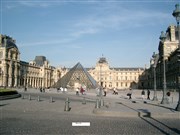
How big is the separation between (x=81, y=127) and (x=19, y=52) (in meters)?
102

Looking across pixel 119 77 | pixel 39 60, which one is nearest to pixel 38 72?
pixel 39 60

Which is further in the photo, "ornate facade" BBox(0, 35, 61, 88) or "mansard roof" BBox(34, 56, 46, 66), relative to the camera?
"mansard roof" BBox(34, 56, 46, 66)

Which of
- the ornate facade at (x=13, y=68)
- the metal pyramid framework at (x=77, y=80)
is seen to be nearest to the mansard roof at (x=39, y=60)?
the ornate facade at (x=13, y=68)

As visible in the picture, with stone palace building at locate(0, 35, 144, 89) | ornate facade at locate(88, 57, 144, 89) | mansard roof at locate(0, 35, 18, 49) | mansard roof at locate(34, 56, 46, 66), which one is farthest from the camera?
ornate facade at locate(88, 57, 144, 89)

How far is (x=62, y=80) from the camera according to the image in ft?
195

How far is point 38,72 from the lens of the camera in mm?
134625

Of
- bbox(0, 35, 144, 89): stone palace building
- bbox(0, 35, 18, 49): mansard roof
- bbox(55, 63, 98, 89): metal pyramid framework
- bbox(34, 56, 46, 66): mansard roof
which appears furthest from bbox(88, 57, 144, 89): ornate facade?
bbox(55, 63, 98, 89): metal pyramid framework

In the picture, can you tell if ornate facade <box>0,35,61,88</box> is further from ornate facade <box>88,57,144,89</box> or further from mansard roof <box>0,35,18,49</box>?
ornate facade <box>88,57,144,89</box>

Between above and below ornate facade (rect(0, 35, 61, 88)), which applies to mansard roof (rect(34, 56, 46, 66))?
above

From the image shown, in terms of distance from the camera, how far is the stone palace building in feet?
320

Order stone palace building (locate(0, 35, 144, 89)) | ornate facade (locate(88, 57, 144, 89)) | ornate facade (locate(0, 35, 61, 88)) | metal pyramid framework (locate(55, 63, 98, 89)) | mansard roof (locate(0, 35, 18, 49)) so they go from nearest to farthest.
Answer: metal pyramid framework (locate(55, 63, 98, 89)), ornate facade (locate(0, 35, 61, 88)), stone palace building (locate(0, 35, 144, 89)), mansard roof (locate(0, 35, 18, 49)), ornate facade (locate(88, 57, 144, 89))

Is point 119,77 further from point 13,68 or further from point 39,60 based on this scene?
point 13,68

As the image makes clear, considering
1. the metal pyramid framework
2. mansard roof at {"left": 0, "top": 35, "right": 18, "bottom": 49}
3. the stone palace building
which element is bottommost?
the metal pyramid framework

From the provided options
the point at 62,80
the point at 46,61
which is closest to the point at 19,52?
the point at 46,61
